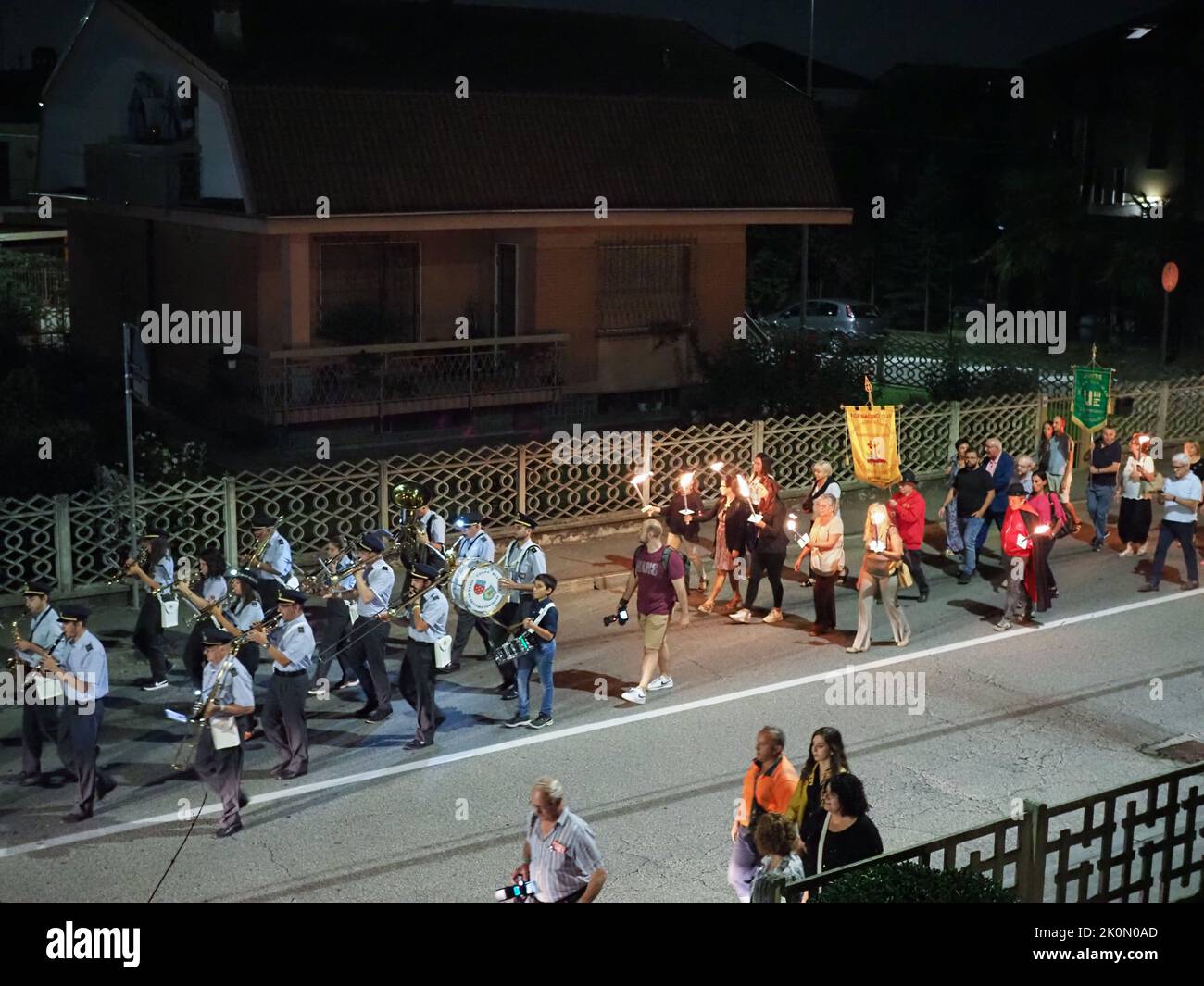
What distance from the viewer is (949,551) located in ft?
58.3

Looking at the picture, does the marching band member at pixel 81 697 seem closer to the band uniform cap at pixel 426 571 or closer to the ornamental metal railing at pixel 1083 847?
the band uniform cap at pixel 426 571

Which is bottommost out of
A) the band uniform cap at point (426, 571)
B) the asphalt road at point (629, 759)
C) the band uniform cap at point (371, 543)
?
the asphalt road at point (629, 759)

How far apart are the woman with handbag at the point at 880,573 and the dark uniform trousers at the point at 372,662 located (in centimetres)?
445

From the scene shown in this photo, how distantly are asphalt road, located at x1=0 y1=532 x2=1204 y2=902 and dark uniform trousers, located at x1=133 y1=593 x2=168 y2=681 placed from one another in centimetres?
26

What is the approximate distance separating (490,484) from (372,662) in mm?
5406

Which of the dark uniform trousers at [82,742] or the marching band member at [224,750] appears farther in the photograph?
the dark uniform trousers at [82,742]

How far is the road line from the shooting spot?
33.3ft

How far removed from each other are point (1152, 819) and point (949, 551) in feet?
32.2

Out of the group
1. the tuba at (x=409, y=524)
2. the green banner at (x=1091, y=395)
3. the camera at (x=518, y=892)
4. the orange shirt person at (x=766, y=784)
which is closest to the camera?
the camera at (x=518, y=892)

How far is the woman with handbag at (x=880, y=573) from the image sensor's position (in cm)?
1376

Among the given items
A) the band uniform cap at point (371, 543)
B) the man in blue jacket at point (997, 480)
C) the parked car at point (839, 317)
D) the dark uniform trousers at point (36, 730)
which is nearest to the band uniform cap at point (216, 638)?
the dark uniform trousers at point (36, 730)

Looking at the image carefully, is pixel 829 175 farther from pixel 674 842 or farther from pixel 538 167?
pixel 674 842

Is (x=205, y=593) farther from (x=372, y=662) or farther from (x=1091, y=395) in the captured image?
(x=1091, y=395)

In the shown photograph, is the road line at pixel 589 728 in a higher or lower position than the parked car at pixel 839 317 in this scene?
lower
